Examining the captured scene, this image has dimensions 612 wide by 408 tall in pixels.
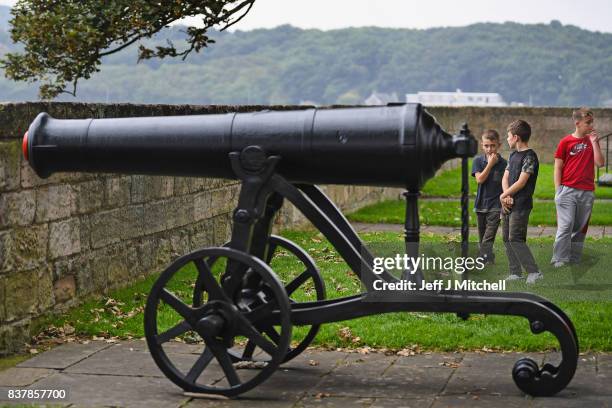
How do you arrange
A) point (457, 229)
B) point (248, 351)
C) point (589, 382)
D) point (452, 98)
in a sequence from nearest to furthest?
point (589, 382) → point (248, 351) → point (457, 229) → point (452, 98)

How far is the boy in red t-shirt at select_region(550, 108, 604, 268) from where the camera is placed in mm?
9719

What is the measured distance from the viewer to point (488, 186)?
32.9 feet

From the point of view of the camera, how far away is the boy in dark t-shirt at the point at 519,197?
30.6 feet

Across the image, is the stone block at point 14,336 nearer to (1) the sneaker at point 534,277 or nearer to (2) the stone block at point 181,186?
(2) the stone block at point 181,186

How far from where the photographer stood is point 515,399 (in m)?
5.76

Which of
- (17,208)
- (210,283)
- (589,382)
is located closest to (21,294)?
(17,208)

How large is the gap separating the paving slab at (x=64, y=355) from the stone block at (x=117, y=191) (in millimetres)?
1694

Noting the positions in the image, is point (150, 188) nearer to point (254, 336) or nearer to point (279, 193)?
point (279, 193)

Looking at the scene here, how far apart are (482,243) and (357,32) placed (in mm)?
105335

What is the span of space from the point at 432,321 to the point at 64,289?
8.07 feet

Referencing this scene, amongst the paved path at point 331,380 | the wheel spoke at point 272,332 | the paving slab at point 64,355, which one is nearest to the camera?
the paved path at point 331,380

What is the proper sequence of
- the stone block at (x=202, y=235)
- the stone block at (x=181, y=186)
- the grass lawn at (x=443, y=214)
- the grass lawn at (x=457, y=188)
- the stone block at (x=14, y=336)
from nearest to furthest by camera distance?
the stone block at (x=14, y=336)
the stone block at (x=181, y=186)
the stone block at (x=202, y=235)
the grass lawn at (x=443, y=214)
the grass lawn at (x=457, y=188)

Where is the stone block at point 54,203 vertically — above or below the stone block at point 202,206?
above

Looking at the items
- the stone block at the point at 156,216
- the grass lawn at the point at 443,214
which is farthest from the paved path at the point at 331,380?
the grass lawn at the point at 443,214
